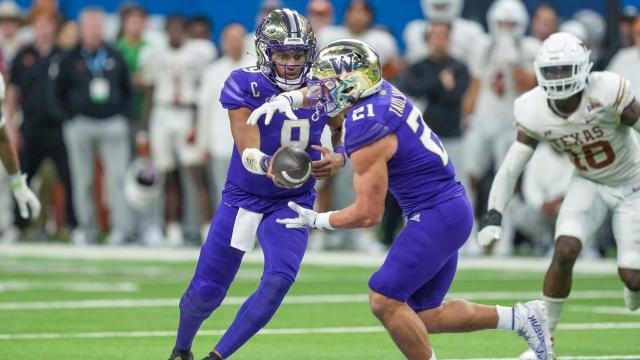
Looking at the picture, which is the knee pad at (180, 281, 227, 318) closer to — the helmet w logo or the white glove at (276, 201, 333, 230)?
the white glove at (276, 201, 333, 230)

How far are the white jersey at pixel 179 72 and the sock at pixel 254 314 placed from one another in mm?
8419

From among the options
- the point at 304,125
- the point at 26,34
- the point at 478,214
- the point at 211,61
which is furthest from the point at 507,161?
the point at 26,34

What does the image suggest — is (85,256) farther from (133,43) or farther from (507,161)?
(507,161)

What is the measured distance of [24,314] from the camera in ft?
34.7

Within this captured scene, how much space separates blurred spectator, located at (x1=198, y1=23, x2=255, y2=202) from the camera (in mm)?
14922

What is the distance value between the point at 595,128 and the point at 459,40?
687 cm

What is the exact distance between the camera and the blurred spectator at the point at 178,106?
1560cm

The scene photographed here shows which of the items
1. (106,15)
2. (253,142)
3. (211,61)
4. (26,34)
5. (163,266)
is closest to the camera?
(253,142)

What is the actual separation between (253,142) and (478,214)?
7.59 meters

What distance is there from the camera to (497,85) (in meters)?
14.5

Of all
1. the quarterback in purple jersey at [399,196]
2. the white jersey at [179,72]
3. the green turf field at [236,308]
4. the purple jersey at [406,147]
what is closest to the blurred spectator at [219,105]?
the white jersey at [179,72]

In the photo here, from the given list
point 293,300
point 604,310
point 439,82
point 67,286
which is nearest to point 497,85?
point 439,82

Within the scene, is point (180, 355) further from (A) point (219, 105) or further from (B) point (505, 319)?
Result: (A) point (219, 105)

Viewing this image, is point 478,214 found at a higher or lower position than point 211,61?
lower
